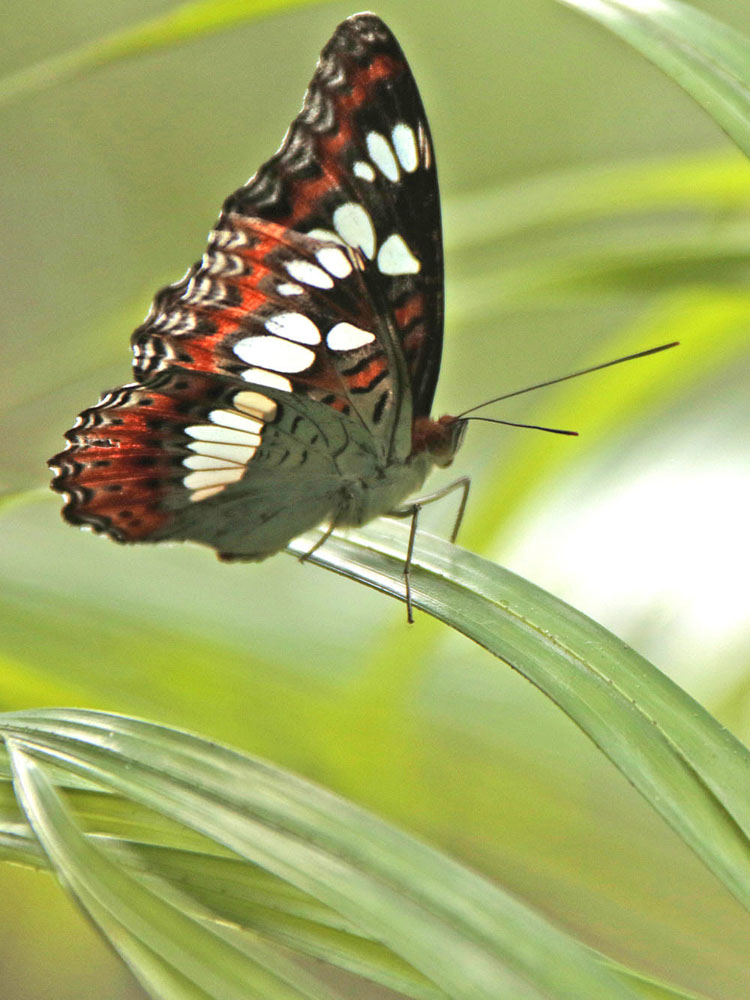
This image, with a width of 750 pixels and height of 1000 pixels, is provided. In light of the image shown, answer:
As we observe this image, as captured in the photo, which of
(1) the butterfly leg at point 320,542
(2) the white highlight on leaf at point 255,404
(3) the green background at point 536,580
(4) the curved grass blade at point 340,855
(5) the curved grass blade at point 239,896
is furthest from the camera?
(3) the green background at point 536,580

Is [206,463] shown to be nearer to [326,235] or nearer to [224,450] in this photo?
[224,450]

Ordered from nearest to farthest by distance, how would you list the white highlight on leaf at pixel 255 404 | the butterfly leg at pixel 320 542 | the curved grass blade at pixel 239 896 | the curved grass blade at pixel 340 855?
the curved grass blade at pixel 340 855 < the curved grass blade at pixel 239 896 < the butterfly leg at pixel 320 542 < the white highlight on leaf at pixel 255 404

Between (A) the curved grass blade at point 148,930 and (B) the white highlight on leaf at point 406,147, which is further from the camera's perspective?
(B) the white highlight on leaf at point 406,147

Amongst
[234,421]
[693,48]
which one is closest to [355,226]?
[234,421]

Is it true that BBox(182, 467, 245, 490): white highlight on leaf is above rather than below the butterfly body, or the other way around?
below

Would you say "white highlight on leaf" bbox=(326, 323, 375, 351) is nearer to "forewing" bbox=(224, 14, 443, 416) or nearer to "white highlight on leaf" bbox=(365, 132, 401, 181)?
"forewing" bbox=(224, 14, 443, 416)

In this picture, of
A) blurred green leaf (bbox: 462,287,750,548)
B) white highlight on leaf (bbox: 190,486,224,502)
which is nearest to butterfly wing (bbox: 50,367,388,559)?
white highlight on leaf (bbox: 190,486,224,502)

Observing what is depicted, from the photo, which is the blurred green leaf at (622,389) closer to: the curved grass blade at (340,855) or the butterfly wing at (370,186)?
the butterfly wing at (370,186)

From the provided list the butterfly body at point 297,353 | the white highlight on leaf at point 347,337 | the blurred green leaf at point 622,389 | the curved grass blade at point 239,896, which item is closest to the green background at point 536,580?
the blurred green leaf at point 622,389
